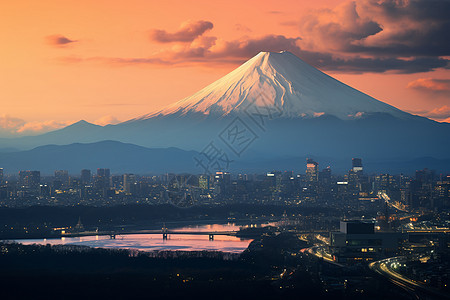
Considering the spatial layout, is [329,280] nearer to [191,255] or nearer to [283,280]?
[283,280]

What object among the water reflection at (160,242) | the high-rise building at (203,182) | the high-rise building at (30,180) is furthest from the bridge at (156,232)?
the high-rise building at (30,180)

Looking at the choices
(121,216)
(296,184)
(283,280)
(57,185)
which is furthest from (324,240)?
(57,185)

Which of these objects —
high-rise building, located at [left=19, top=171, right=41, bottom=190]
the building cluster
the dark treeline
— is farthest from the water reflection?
high-rise building, located at [left=19, top=171, right=41, bottom=190]

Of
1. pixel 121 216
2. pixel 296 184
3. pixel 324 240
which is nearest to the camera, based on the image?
pixel 324 240

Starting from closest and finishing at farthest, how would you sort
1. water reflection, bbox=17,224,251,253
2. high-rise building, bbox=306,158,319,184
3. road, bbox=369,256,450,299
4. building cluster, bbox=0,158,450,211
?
road, bbox=369,256,450,299 → water reflection, bbox=17,224,251,253 → building cluster, bbox=0,158,450,211 → high-rise building, bbox=306,158,319,184

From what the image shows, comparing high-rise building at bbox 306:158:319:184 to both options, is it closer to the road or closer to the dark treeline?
the dark treeline

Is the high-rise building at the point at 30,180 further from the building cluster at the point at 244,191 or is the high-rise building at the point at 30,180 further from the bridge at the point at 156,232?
the bridge at the point at 156,232

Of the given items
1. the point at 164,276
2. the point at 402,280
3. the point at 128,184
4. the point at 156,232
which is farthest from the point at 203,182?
the point at 402,280

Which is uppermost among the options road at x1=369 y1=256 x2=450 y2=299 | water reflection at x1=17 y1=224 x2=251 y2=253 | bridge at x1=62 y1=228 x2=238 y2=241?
bridge at x1=62 y1=228 x2=238 y2=241
